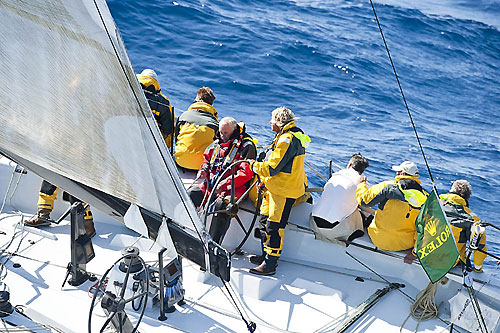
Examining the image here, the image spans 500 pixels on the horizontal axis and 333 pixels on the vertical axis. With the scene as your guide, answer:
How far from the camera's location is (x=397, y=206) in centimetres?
548

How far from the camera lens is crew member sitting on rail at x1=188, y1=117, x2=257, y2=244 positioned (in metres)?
5.80

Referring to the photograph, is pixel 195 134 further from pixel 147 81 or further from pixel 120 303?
pixel 120 303

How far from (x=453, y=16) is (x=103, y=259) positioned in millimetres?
15752

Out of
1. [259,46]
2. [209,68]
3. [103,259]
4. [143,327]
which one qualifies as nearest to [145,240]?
[103,259]

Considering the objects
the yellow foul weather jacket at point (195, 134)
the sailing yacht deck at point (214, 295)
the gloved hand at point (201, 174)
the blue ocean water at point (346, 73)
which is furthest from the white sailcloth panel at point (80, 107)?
the blue ocean water at point (346, 73)

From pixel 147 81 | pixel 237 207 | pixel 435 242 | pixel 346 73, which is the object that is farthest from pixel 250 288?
pixel 346 73

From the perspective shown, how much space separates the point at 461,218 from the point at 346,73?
9.54 meters

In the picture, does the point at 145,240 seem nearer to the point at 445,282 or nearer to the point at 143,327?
the point at 143,327

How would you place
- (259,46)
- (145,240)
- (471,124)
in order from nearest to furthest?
1. (145,240)
2. (471,124)
3. (259,46)

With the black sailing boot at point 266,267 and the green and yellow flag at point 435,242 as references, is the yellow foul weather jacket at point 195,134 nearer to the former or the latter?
the black sailing boot at point 266,267

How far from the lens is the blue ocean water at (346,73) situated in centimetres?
1136

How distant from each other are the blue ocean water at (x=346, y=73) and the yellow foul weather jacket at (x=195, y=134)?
3742 millimetres

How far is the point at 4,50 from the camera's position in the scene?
3410 millimetres

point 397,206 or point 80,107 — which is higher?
point 80,107
